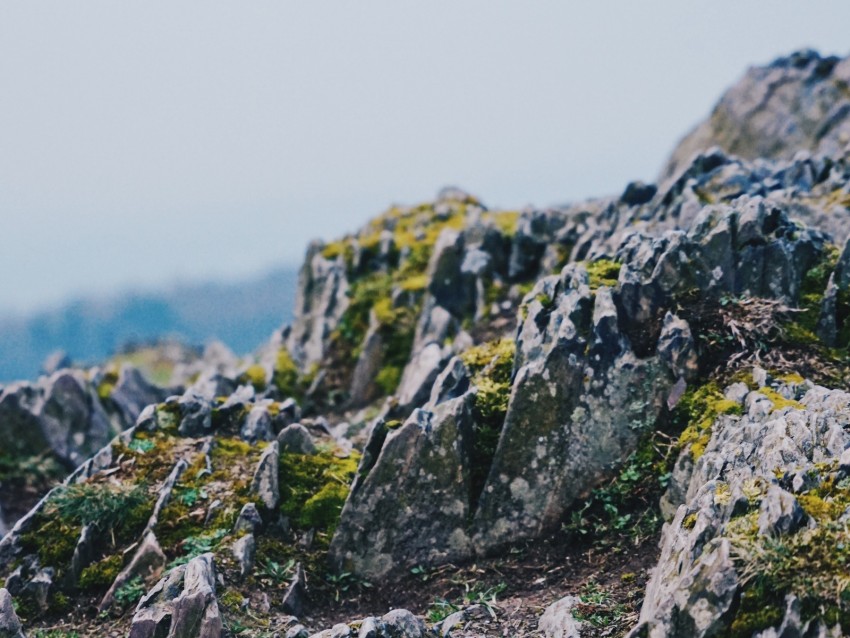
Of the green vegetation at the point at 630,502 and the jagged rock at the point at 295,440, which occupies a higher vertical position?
the jagged rock at the point at 295,440

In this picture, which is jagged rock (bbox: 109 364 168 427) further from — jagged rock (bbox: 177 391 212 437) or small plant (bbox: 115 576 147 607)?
small plant (bbox: 115 576 147 607)

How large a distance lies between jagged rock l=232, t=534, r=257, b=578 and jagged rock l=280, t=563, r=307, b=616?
2.42 feet

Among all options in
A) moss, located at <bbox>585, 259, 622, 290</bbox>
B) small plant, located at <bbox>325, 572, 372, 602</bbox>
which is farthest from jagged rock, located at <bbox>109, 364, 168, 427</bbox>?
moss, located at <bbox>585, 259, 622, 290</bbox>

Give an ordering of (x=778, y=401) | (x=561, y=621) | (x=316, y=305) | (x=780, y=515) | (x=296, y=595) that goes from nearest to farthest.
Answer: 1. (x=780, y=515)
2. (x=561, y=621)
3. (x=778, y=401)
4. (x=296, y=595)
5. (x=316, y=305)

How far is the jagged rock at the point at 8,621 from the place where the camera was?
11.6 m

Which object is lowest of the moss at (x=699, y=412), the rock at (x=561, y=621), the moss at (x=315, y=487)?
the rock at (x=561, y=621)

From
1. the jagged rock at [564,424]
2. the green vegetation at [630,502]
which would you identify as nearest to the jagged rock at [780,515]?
the green vegetation at [630,502]

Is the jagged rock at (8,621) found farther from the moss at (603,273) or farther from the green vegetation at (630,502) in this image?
the moss at (603,273)

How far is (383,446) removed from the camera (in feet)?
46.6

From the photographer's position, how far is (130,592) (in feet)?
42.7

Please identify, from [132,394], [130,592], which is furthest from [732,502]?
[132,394]

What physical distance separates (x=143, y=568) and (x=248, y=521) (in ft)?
6.03

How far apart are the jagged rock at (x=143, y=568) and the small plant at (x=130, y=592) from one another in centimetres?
9

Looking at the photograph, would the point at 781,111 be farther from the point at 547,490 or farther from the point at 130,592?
the point at 130,592
